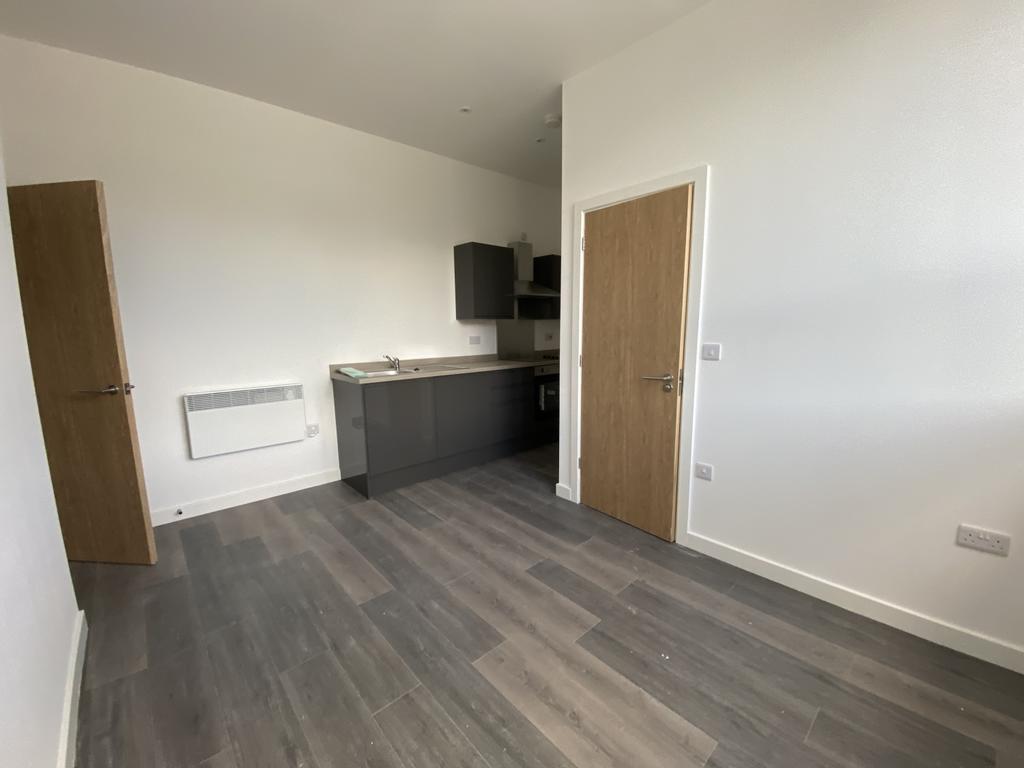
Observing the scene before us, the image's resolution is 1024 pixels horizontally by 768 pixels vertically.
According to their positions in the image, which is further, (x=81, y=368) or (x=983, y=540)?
(x=81, y=368)

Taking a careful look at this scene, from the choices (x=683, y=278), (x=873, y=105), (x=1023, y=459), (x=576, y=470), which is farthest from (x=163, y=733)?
(x=873, y=105)

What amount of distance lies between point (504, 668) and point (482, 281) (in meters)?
3.27

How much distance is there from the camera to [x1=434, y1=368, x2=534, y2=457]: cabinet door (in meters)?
3.54

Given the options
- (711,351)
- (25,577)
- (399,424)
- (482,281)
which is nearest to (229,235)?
(399,424)

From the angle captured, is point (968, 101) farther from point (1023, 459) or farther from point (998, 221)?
point (1023, 459)

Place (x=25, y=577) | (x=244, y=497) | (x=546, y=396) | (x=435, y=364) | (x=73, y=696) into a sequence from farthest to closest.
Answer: (x=546, y=396) → (x=435, y=364) → (x=244, y=497) → (x=73, y=696) → (x=25, y=577)

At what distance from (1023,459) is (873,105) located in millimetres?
1457

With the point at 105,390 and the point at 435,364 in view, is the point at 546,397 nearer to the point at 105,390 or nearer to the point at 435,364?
the point at 435,364

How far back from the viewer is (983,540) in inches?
62.1

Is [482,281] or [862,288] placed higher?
[482,281]

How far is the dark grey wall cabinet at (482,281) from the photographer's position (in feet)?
13.2

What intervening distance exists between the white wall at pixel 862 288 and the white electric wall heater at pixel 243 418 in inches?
114

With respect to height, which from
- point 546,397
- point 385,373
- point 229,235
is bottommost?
point 546,397

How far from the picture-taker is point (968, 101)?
1.48 metres
